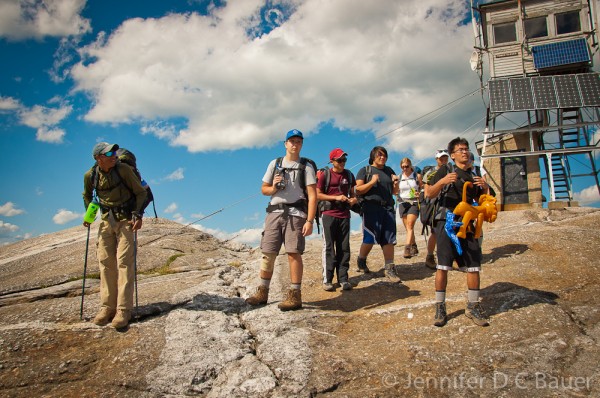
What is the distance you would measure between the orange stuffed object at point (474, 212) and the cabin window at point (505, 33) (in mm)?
21561

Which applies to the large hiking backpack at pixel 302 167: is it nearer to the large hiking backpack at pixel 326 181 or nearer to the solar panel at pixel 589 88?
the large hiking backpack at pixel 326 181

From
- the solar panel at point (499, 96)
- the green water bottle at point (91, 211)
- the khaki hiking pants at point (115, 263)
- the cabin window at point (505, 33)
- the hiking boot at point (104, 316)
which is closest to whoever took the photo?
the hiking boot at point (104, 316)

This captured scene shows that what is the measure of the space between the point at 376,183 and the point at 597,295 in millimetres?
3889

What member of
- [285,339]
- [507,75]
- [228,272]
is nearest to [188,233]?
[228,272]

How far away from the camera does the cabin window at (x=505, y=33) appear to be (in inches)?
869

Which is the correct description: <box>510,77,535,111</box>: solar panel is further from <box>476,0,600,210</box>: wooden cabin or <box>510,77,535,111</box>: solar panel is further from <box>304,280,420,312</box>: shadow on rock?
<box>304,280,420,312</box>: shadow on rock

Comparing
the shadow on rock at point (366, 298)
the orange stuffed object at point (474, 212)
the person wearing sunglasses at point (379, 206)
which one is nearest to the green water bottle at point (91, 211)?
the shadow on rock at point (366, 298)

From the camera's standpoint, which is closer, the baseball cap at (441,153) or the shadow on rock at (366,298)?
the shadow on rock at (366,298)

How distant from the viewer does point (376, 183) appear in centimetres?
738

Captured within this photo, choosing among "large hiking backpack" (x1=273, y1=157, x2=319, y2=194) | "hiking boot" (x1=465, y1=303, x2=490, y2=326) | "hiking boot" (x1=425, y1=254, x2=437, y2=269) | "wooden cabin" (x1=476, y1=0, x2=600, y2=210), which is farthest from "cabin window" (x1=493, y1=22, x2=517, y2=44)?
"hiking boot" (x1=465, y1=303, x2=490, y2=326)

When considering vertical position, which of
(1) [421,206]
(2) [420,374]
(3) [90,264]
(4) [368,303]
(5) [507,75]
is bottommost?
(2) [420,374]

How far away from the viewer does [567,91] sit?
19.4 meters

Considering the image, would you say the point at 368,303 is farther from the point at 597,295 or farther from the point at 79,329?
the point at 79,329

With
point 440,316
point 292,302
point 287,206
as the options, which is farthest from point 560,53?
point 292,302
